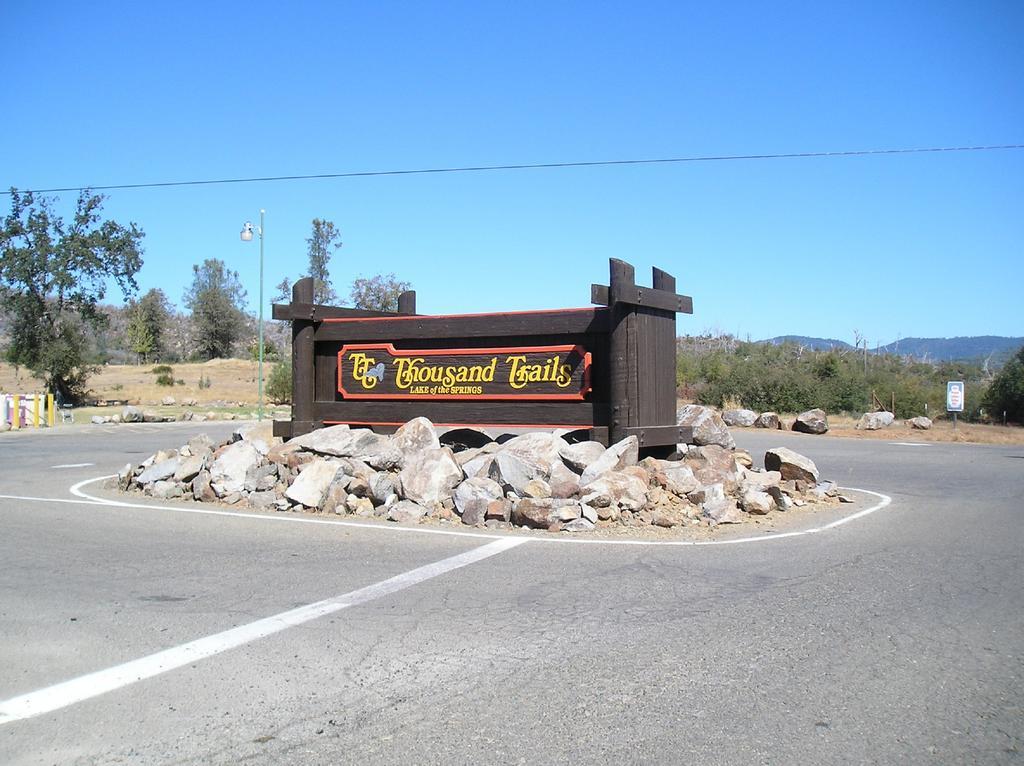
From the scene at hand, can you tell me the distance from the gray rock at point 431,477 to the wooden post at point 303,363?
3.45m

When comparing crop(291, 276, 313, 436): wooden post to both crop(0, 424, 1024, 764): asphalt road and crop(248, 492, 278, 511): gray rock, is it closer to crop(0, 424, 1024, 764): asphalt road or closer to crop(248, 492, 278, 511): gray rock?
crop(248, 492, 278, 511): gray rock

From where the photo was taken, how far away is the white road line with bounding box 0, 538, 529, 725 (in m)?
4.61

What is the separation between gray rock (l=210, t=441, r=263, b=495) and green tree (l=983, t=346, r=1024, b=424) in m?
30.0

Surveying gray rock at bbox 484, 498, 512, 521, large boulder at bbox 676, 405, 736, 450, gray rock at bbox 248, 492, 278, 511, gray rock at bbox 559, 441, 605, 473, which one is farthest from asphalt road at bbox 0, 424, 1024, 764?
large boulder at bbox 676, 405, 736, 450

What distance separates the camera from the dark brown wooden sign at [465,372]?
12.5 m

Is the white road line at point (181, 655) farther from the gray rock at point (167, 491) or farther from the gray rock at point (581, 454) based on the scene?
the gray rock at point (167, 491)

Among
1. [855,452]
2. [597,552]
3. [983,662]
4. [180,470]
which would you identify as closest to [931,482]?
[855,452]

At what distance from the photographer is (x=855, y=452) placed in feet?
68.7

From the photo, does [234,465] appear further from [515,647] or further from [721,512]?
[515,647]

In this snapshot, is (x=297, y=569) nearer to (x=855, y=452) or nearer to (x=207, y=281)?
(x=855, y=452)

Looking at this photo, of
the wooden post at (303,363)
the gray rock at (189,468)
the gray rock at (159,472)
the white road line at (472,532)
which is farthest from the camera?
the wooden post at (303,363)

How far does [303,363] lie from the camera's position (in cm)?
1430

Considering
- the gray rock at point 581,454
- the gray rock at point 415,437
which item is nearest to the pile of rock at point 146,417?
the gray rock at point 415,437

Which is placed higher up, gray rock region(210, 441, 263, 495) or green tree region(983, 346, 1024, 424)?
green tree region(983, 346, 1024, 424)
